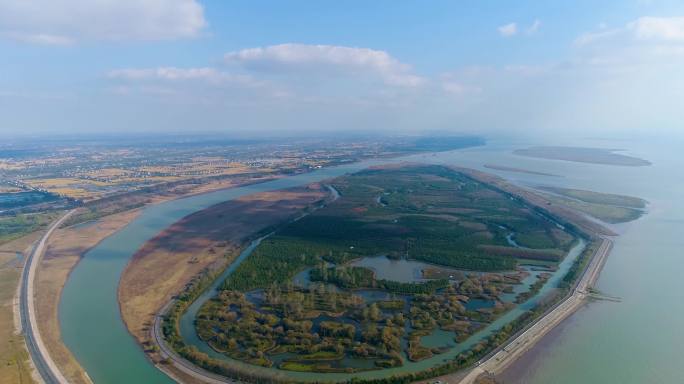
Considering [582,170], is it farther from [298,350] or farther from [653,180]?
[298,350]

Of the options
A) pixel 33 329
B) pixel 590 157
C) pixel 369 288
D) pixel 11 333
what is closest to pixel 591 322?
pixel 369 288

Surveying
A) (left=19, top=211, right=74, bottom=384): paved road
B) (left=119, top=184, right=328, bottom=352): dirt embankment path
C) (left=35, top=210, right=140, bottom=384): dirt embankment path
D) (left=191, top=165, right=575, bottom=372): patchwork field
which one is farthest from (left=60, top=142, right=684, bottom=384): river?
(left=191, top=165, right=575, bottom=372): patchwork field

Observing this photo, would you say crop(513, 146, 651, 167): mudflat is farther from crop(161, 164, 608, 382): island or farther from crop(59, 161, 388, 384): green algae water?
crop(59, 161, 388, 384): green algae water

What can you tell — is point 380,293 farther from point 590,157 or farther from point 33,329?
point 590,157

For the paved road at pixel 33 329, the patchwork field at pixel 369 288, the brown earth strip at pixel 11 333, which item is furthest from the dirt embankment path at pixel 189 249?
the brown earth strip at pixel 11 333

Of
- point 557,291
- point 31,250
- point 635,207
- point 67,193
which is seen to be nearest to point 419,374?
point 557,291
